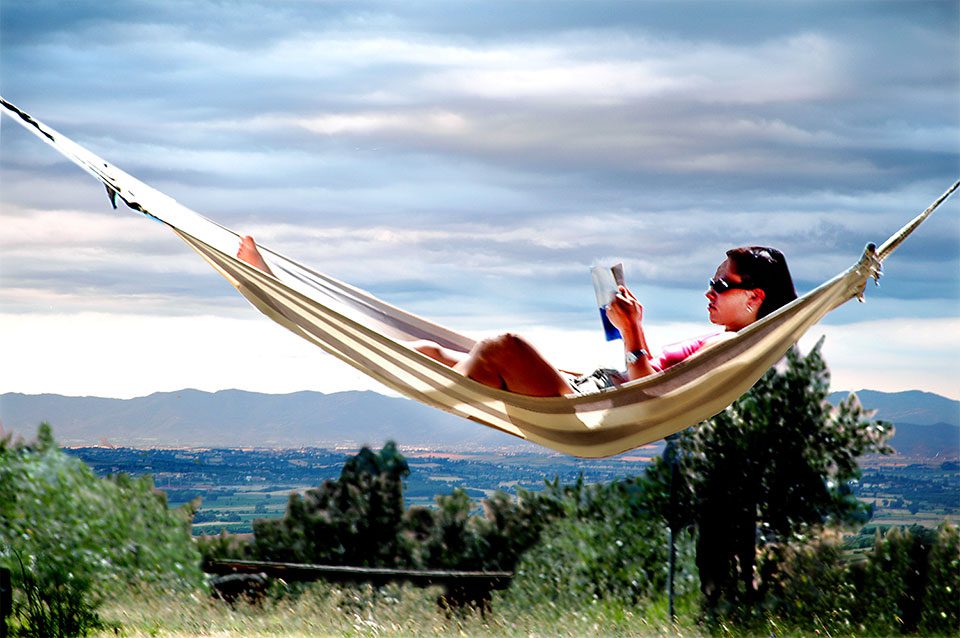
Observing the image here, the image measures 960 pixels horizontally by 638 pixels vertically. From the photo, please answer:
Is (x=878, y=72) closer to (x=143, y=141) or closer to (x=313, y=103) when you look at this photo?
(x=313, y=103)

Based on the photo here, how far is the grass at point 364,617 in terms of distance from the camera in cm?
502

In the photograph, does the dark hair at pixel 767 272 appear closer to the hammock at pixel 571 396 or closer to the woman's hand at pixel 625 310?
the hammock at pixel 571 396

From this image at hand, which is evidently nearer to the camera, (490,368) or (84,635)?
(490,368)

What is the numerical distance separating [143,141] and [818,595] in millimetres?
4854

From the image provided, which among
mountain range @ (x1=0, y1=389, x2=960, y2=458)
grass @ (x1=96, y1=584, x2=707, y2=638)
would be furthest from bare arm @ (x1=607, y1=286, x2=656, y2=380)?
mountain range @ (x1=0, y1=389, x2=960, y2=458)

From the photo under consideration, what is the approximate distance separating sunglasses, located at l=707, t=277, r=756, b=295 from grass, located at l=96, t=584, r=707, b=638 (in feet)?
9.04

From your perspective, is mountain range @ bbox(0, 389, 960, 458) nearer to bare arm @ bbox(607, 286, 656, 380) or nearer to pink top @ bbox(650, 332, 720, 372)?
pink top @ bbox(650, 332, 720, 372)

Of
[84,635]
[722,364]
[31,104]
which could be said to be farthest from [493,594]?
[31,104]

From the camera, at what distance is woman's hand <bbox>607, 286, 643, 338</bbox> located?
2.55m

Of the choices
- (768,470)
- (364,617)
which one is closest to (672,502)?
(768,470)

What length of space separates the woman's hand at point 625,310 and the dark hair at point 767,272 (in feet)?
1.14

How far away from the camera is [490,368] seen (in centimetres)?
261

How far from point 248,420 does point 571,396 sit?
6.01 metres

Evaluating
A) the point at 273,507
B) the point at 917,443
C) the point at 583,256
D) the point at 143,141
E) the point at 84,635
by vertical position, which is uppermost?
the point at 143,141
